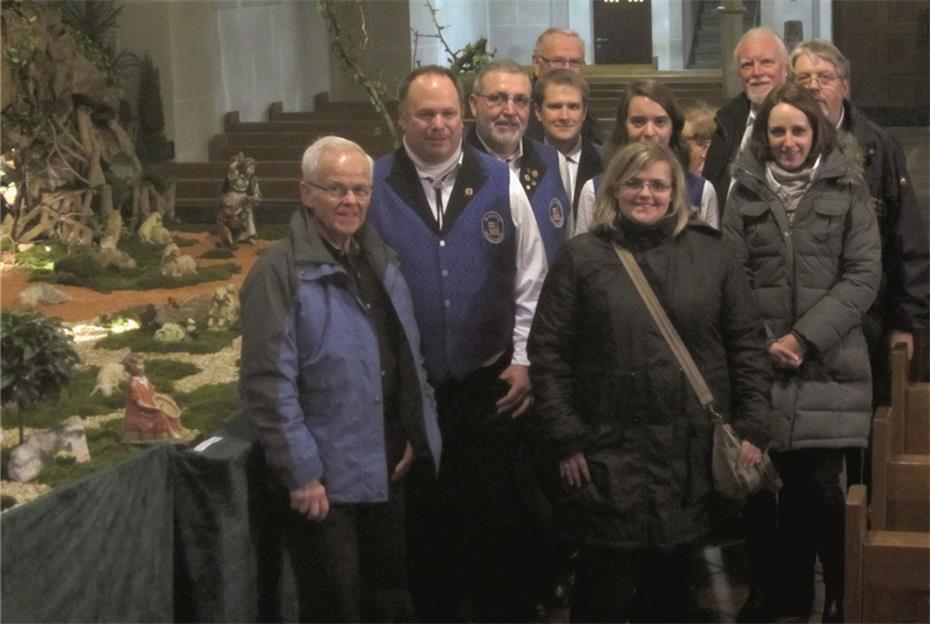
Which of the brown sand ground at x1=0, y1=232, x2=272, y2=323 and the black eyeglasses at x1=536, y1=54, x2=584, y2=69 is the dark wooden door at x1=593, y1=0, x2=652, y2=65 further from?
the black eyeglasses at x1=536, y1=54, x2=584, y2=69

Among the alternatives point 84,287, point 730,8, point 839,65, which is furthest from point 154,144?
point 839,65

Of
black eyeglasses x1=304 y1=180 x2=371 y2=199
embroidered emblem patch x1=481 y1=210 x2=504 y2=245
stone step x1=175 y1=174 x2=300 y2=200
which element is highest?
black eyeglasses x1=304 y1=180 x2=371 y2=199

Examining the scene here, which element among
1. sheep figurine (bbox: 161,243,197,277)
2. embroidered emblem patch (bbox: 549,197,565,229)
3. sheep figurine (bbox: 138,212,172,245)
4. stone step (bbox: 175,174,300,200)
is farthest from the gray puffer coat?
stone step (bbox: 175,174,300,200)

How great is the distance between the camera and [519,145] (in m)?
5.12

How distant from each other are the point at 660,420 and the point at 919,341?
4.67 ft

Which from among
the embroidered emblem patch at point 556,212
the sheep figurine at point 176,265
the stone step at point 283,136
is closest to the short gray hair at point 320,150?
the embroidered emblem patch at point 556,212

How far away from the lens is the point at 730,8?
13656 mm

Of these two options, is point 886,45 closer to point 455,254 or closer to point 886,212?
point 886,212

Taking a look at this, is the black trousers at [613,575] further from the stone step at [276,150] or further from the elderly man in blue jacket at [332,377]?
the stone step at [276,150]

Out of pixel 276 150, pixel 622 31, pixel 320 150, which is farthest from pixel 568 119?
pixel 622 31

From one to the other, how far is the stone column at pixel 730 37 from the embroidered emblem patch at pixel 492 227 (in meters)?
8.79

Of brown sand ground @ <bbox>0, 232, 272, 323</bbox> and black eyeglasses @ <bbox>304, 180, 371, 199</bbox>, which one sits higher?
black eyeglasses @ <bbox>304, 180, 371, 199</bbox>

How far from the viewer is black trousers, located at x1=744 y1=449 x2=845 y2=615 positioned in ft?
16.1

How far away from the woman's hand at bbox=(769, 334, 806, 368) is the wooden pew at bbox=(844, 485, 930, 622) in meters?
0.86
